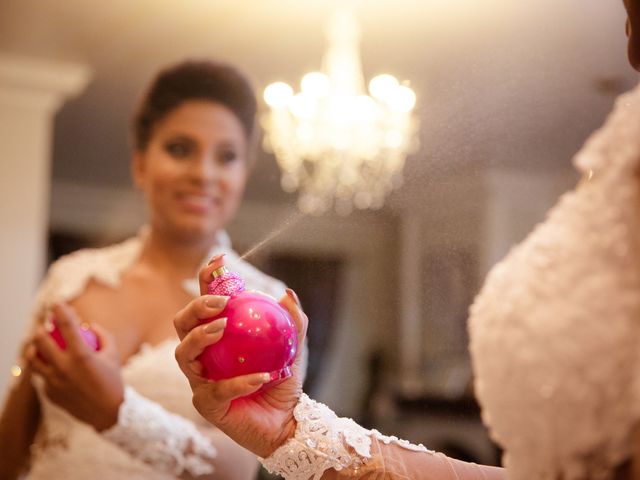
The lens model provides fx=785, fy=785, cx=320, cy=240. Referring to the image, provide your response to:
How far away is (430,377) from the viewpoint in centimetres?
449

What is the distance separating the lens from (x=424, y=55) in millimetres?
1079

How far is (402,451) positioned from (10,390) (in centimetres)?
80

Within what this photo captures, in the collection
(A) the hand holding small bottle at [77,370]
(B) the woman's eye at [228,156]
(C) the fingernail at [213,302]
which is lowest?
(A) the hand holding small bottle at [77,370]

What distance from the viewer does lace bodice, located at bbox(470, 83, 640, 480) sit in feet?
1.39

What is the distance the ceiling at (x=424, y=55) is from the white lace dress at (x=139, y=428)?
0.29 metres

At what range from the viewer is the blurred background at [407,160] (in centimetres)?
75

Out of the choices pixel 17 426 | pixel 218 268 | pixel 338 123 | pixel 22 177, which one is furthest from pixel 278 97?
pixel 218 268

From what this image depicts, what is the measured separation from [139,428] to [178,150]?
0.39 m

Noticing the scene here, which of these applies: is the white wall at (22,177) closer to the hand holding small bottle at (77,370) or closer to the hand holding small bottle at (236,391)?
the hand holding small bottle at (77,370)

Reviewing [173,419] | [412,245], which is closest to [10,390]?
[173,419]

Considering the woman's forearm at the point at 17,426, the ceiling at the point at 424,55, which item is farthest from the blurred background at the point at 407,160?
the woman's forearm at the point at 17,426

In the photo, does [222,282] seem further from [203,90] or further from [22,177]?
[22,177]

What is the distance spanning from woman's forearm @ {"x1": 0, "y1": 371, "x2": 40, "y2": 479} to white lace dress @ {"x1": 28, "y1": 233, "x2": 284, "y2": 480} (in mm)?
19

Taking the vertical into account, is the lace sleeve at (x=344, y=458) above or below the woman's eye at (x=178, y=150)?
below
